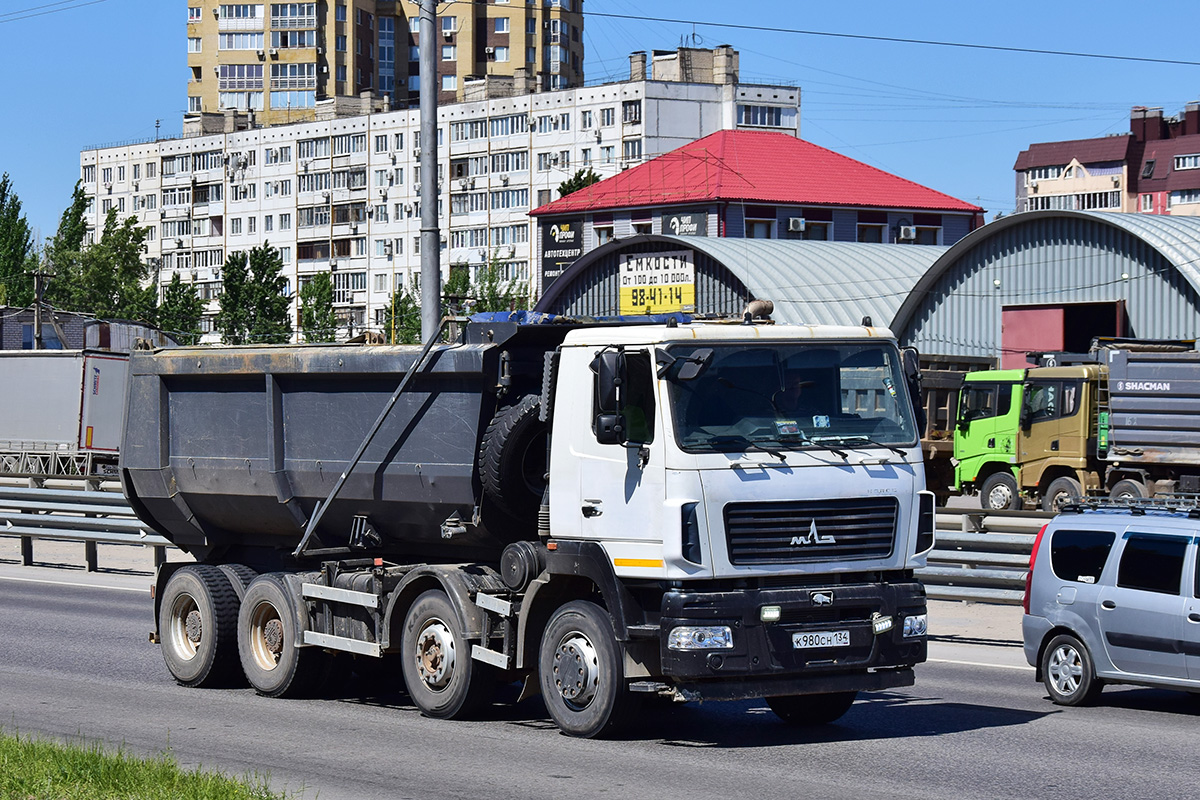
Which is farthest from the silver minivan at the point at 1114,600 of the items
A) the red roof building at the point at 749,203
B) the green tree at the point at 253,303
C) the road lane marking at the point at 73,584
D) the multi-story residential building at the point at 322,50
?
the multi-story residential building at the point at 322,50

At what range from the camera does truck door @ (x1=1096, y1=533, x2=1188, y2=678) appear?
1180cm

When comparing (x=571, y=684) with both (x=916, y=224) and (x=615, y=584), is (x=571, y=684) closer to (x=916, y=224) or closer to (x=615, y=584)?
(x=615, y=584)

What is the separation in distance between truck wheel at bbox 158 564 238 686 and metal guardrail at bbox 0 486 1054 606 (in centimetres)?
784

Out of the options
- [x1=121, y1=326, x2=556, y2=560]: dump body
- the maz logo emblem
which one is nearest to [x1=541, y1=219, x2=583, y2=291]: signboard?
[x1=121, y1=326, x2=556, y2=560]: dump body

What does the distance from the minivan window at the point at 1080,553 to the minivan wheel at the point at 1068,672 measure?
1.66ft

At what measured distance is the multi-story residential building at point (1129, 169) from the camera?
131 meters

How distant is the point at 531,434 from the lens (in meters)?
11.0

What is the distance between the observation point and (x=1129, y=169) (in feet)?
456

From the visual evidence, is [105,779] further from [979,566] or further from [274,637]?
[979,566]

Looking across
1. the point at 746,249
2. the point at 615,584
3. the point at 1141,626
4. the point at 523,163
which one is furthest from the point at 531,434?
the point at 523,163

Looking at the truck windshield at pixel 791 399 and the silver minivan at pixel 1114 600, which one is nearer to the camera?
the truck windshield at pixel 791 399

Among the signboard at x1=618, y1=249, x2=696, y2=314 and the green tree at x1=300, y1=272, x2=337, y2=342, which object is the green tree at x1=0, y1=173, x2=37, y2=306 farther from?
the signboard at x1=618, y1=249, x2=696, y2=314

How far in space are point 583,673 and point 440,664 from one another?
56.2 inches

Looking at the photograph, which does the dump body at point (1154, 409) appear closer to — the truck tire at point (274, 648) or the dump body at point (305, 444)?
the dump body at point (305, 444)
